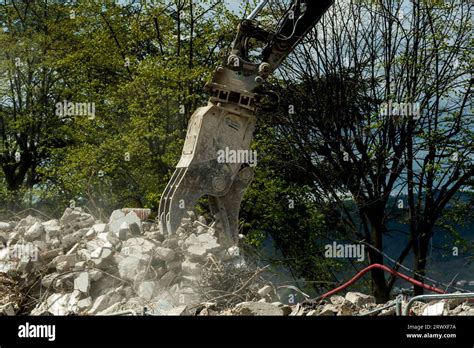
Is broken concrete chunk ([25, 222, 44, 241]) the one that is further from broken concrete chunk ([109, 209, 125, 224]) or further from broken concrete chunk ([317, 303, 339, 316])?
broken concrete chunk ([317, 303, 339, 316])

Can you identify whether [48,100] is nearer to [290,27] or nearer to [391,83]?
[391,83]

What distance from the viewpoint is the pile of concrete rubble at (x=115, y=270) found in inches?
371

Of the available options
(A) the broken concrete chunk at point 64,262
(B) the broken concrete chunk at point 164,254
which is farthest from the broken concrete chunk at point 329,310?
(A) the broken concrete chunk at point 64,262

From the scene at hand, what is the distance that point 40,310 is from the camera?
31.9 ft

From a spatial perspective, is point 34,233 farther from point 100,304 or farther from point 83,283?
point 100,304

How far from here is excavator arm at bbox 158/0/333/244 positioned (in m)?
10.8

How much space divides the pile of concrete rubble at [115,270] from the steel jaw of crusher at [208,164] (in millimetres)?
453

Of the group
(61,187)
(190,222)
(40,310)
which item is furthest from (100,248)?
(61,187)

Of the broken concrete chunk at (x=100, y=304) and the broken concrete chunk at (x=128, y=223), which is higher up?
the broken concrete chunk at (x=128, y=223)

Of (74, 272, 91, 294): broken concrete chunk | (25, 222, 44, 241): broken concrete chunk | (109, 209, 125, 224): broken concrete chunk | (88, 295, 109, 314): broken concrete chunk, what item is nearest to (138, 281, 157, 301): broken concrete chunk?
(88, 295, 109, 314): broken concrete chunk

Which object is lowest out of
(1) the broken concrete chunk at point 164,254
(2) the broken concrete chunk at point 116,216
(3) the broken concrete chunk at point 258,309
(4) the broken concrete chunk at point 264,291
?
(4) the broken concrete chunk at point 264,291

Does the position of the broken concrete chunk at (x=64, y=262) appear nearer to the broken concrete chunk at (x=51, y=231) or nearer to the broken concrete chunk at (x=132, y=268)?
the broken concrete chunk at (x=132, y=268)

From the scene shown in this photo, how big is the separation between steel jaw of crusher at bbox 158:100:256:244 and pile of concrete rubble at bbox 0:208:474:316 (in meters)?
0.45

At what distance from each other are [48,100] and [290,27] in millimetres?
13950
